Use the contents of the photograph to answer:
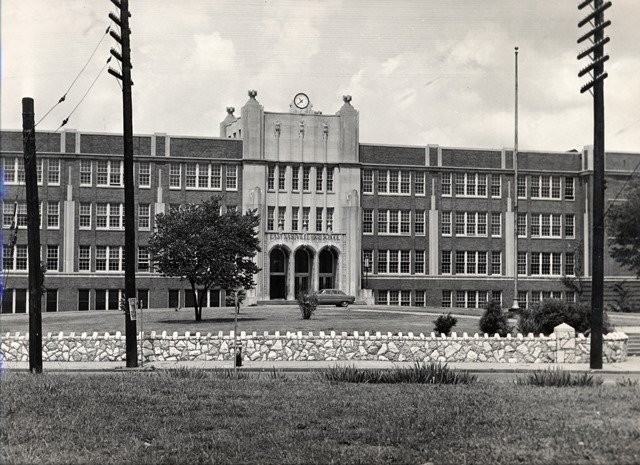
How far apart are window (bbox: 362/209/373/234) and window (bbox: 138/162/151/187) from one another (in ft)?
56.0

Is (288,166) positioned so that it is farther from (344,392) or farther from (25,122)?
(344,392)

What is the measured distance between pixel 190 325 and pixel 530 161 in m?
41.9

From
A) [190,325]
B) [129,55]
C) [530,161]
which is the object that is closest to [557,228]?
[530,161]

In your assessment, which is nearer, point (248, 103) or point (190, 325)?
point (190, 325)

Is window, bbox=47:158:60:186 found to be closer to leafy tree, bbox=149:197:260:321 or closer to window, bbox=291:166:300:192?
window, bbox=291:166:300:192

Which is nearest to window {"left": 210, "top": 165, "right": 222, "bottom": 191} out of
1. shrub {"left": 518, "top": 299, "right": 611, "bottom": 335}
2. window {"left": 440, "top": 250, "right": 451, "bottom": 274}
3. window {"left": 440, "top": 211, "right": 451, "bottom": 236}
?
window {"left": 440, "top": 211, "right": 451, "bottom": 236}

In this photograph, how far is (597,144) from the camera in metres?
22.8

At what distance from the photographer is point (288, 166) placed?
66.2 meters

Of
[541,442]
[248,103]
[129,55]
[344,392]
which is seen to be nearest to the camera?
[541,442]

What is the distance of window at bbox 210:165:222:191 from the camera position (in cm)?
6512

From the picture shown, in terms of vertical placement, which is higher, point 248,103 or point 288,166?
point 248,103

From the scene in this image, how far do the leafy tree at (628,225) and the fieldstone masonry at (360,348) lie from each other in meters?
33.7


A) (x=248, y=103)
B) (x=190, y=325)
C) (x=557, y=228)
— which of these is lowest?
(x=190, y=325)

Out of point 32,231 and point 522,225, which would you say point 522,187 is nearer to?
point 522,225
